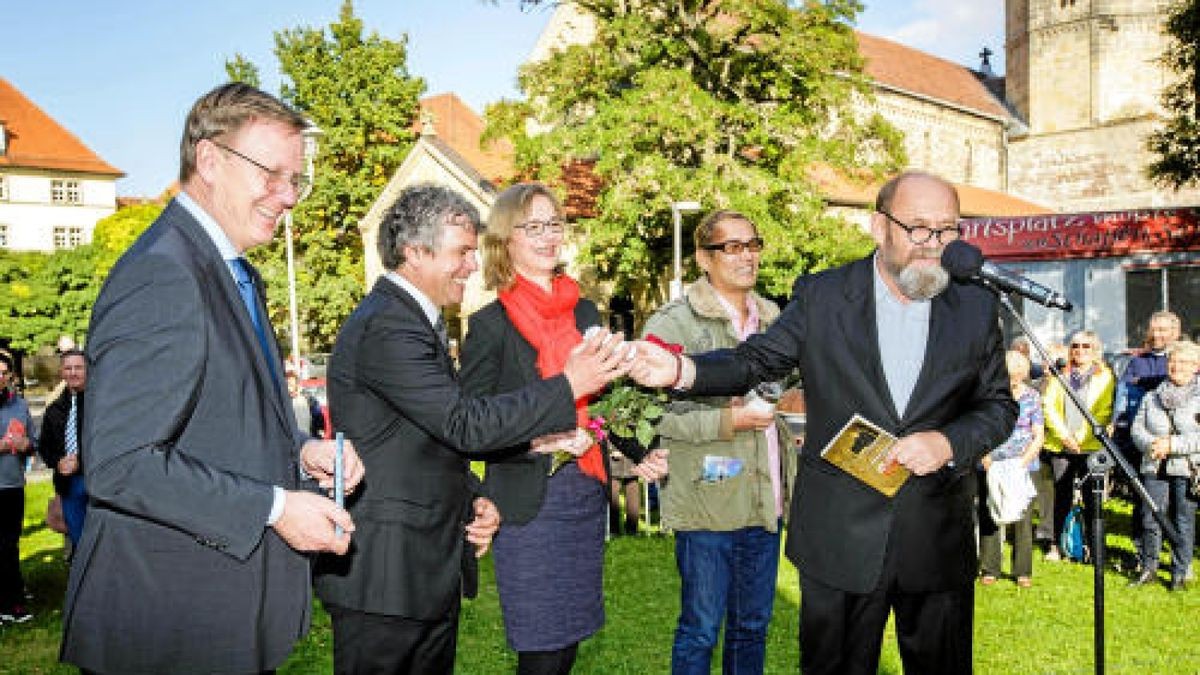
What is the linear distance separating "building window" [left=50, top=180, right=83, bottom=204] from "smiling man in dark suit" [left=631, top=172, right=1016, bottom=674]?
75993mm

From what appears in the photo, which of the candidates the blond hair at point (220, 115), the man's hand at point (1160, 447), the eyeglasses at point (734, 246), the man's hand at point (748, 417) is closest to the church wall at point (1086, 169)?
the man's hand at point (1160, 447)

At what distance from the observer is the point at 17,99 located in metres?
67.0

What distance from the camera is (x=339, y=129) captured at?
39.4 metres

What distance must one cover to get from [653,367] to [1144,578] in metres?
6.82

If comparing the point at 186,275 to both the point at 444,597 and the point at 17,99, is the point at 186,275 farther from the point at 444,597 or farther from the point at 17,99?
the point at 17,99

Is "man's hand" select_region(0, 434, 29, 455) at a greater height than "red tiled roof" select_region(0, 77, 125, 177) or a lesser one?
lesser

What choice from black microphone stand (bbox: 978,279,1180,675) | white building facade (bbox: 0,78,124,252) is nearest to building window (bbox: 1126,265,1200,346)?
black microphone stand (bbox: 978,279,1180,675)

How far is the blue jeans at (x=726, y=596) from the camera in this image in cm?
411

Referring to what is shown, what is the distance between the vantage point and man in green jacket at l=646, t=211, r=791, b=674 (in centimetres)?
412

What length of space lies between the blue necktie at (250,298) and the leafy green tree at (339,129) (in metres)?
37.4

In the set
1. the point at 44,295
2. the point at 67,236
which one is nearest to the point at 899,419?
the point at 44,295

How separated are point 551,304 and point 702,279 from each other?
1.10 metres

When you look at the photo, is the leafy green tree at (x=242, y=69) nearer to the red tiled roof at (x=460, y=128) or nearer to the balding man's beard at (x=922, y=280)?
the red tiled roof at (x=460, y=128)

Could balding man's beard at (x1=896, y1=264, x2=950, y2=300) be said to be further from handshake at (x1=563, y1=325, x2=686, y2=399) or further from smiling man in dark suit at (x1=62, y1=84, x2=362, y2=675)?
smiling man in dark suit at (x1=62, y1=84, x2=362, y2=675)
